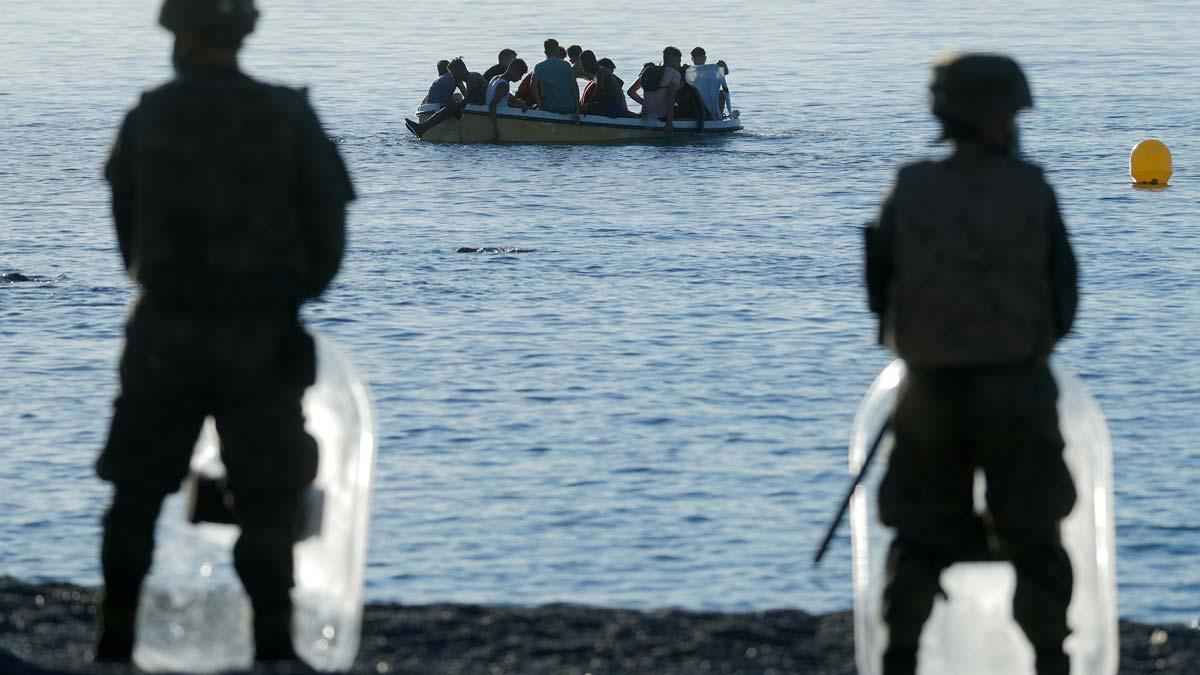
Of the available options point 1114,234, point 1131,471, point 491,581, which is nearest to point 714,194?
point 1114,234

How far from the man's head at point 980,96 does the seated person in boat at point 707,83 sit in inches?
939

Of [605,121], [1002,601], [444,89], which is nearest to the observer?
[1002,601]

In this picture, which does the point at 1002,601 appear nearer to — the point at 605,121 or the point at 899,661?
the point at 899,661

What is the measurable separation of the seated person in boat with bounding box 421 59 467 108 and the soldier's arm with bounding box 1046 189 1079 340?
2413 cm

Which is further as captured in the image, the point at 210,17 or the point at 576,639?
the point at 576,639

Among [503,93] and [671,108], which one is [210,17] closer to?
[503,93]

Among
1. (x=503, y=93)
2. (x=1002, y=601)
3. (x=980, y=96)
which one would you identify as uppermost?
(x=980, y=96)

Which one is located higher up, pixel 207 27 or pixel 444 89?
pixel 207 27

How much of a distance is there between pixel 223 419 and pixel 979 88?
207 centimetres

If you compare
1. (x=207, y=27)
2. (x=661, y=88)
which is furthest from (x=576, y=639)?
(x=661, y=88)

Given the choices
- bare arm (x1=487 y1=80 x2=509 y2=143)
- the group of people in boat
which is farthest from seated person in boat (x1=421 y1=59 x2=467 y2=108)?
bare arm (x1=487 y1=80 x2=509 y2=143)

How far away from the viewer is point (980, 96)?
5.18 meters

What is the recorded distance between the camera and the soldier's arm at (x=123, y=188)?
17.8ft

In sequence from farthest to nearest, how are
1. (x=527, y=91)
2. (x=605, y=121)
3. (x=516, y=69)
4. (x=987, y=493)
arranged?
1. (x=527, y=91)
2. (x=605, y=121)
3. (x=516, y=69)
4. (x=987, y=493)
